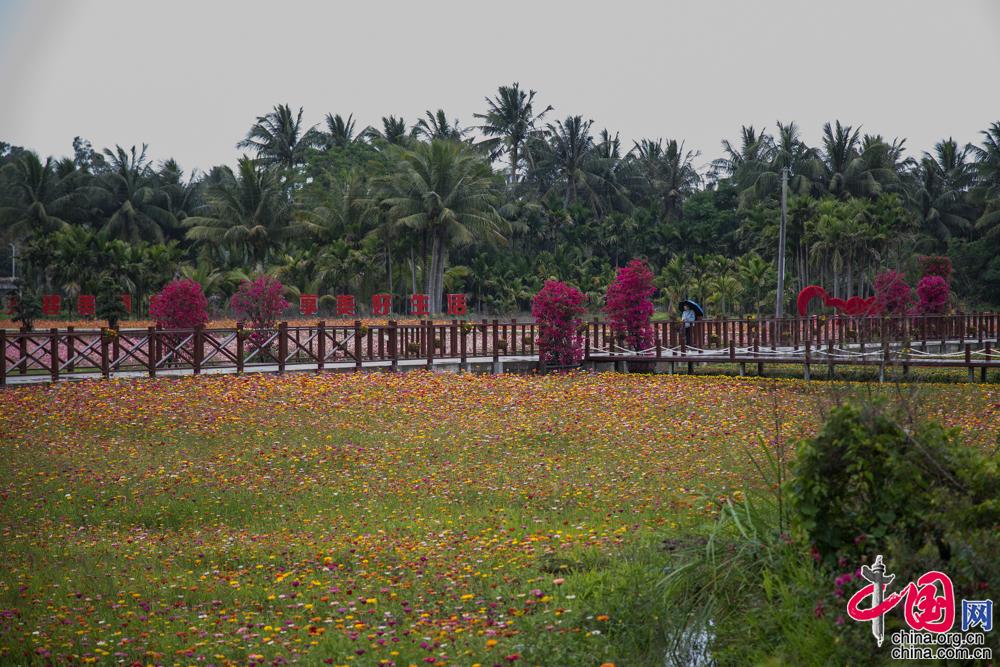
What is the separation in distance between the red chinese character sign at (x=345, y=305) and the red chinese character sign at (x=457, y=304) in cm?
502

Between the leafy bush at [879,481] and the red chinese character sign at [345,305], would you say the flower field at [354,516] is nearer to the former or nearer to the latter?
the leafy bush at [879,481]

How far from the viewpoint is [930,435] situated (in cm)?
538

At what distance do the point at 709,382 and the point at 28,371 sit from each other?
15.4 meters

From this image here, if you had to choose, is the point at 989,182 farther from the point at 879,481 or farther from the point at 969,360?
the point at 879,481

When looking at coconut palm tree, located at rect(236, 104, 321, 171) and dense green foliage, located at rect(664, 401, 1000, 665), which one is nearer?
dense green foliage, located at rect(664, 401, 1000, 665)

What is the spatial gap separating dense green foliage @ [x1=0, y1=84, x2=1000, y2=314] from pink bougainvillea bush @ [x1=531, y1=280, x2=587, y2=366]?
1986 centimetres

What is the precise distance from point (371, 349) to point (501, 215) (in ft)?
119

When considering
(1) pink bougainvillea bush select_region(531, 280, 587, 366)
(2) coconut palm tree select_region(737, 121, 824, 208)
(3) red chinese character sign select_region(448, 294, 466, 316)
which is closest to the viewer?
(1) pink bougainvillea bush select_region(531, 280, 587, 366)

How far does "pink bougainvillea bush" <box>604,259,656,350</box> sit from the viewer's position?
92.2 feet

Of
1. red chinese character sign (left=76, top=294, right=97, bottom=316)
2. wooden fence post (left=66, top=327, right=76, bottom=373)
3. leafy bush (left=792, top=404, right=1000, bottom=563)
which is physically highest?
red chinese character sign (left=76, top=294, right=97, bottom=316)

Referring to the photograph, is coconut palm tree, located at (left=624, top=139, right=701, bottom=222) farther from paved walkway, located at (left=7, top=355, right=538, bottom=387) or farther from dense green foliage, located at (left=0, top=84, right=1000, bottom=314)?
paved walkway, located at (left=7, top=355, right=538, bottom=387)

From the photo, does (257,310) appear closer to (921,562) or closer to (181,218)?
(921,562)

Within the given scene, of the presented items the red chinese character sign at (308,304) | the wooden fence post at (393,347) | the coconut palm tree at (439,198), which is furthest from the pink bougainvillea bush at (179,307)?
the coconut palm tree at (439,198)

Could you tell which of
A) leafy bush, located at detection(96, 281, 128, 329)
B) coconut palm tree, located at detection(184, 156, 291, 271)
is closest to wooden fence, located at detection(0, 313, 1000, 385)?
leafy bush, located at detection(96, 281, 128, 329)
